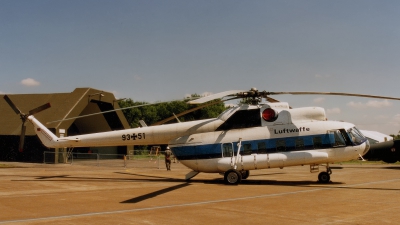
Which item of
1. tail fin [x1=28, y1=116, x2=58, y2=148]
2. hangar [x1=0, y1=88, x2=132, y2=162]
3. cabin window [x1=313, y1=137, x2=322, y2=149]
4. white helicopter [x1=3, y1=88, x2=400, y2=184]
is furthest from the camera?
hangar [x1=0, y1=88, x2=132, y2=162]

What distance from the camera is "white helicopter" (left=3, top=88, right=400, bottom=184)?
19047 millimetres

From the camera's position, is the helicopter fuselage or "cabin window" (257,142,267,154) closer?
the helicopter fuselage

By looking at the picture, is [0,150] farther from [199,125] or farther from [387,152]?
[387,152]

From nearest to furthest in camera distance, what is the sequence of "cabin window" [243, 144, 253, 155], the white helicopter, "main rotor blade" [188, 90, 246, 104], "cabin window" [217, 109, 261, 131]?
"main rotor blade" [188, 90, 246, 104] → the white helicopter → "cabin window" [243, 144, 253, 155] → "cabin window" [217, 109, 261, 131]

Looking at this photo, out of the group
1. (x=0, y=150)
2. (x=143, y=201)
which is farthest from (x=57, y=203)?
(x=0, y=150)

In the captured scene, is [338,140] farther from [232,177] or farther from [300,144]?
[232,177]

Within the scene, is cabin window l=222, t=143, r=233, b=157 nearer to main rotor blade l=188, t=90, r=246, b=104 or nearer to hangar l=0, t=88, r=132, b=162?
main rotor blade l=188, t=90, r=246, b=104

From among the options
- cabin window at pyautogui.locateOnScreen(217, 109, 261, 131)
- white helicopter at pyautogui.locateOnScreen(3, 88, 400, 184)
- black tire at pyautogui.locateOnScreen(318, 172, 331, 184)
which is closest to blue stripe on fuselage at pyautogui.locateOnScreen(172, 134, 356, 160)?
white helicopter at pyautogui.locateOnScreen(3, 88, 400, 184)

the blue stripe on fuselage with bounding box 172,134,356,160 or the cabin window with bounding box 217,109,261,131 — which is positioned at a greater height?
the cabin window with bounding box 217,109,261,131

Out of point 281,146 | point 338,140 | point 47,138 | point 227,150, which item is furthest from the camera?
point 47,138

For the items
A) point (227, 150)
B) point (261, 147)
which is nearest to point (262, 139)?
point (261, 147)

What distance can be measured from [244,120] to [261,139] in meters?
1.39

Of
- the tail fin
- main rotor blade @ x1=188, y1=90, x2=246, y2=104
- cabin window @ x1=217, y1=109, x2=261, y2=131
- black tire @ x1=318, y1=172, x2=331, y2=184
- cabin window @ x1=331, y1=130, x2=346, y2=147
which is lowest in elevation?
black tire @ x1=318, y1=172, x2=331, y2=184

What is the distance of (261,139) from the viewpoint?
19.5 m
